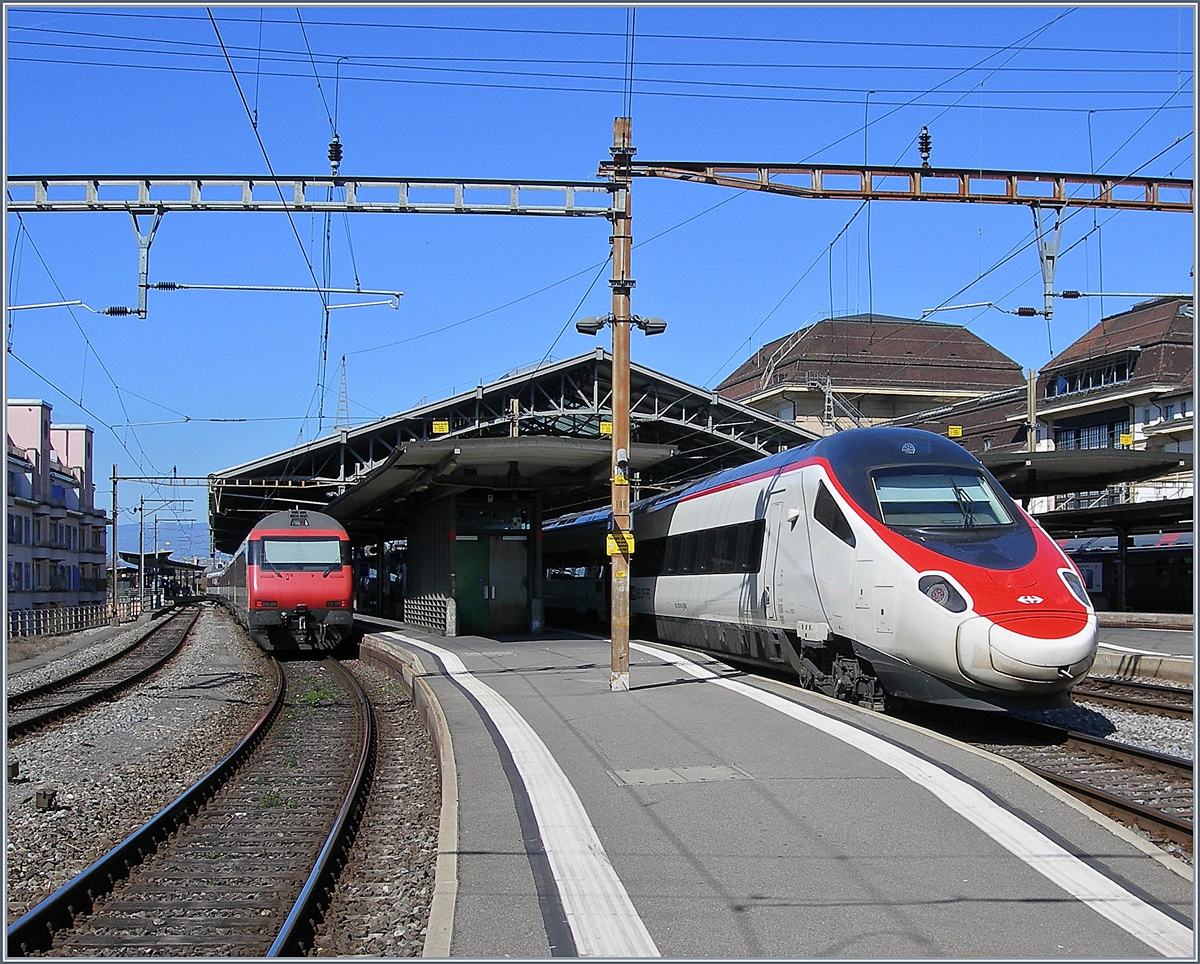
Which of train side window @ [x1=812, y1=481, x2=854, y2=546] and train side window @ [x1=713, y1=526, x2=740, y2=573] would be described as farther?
train side window @ [x1=713, y1=526, x2=740, y2=573]

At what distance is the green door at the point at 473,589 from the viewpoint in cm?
2633

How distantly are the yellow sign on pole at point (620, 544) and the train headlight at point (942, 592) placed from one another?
4874 mm

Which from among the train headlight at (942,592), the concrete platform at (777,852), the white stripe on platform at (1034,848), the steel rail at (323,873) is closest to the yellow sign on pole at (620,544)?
the concrete platform at (777,852)

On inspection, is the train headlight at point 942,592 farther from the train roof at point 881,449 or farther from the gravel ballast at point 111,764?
the gravel ballast at point 111,764

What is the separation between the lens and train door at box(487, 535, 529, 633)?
26406 mm

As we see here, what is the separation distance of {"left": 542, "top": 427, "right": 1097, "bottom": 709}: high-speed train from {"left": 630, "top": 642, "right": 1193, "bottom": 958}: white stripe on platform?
118 cm

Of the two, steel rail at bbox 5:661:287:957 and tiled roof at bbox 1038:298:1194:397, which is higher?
tiled roof at bbox 1038:298:1194:397

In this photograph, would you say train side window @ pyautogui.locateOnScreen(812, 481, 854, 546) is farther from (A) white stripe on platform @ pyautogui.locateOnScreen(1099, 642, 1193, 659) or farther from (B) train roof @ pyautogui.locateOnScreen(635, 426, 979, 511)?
(A) white stripe on platform @ pyautogui.locateOnScreen(1099, 642, 1193, 659)

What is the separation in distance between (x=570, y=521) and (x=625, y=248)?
723 inches

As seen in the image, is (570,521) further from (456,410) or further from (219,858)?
(219,858)

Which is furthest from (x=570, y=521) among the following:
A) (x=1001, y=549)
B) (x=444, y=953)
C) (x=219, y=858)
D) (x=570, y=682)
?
(x=444, y=953)

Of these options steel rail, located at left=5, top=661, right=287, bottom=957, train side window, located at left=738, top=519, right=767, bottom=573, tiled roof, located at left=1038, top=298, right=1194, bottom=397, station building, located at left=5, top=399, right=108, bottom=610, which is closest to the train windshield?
train side window, located at left=738, top=519, right=767, bottom=573

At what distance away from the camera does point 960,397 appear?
199 feet

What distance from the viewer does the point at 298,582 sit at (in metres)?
24.7
